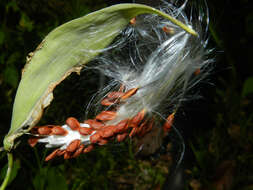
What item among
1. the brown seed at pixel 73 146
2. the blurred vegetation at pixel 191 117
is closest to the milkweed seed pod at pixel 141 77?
the brown seed at pixel 73 146

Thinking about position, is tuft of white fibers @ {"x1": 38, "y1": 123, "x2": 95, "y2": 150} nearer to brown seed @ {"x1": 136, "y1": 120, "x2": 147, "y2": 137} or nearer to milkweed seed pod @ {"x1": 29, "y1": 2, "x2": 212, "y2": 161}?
milkweed seed pod @ {"x1": 29, "y1": 2, "x2": 212, "y2": 161}

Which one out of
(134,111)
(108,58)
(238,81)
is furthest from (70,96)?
(238,81)

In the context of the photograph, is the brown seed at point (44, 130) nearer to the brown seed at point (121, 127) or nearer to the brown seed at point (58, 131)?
the brown seed at point (58, 131)

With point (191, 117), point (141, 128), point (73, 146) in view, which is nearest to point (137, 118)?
point (141, 128)

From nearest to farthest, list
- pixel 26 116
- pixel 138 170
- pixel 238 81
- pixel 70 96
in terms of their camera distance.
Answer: pixel 26 116, pixel 70 96, pixel 138 170, pixel 238 81

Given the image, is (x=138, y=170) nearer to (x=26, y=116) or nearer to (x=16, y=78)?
(x=16, y=78)

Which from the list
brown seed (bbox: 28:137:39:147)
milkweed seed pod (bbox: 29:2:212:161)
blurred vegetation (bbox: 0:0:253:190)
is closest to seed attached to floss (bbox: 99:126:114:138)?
milkweed seed pod (bbox: 29:2:212:161)

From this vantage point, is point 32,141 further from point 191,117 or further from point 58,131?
point 191,117
